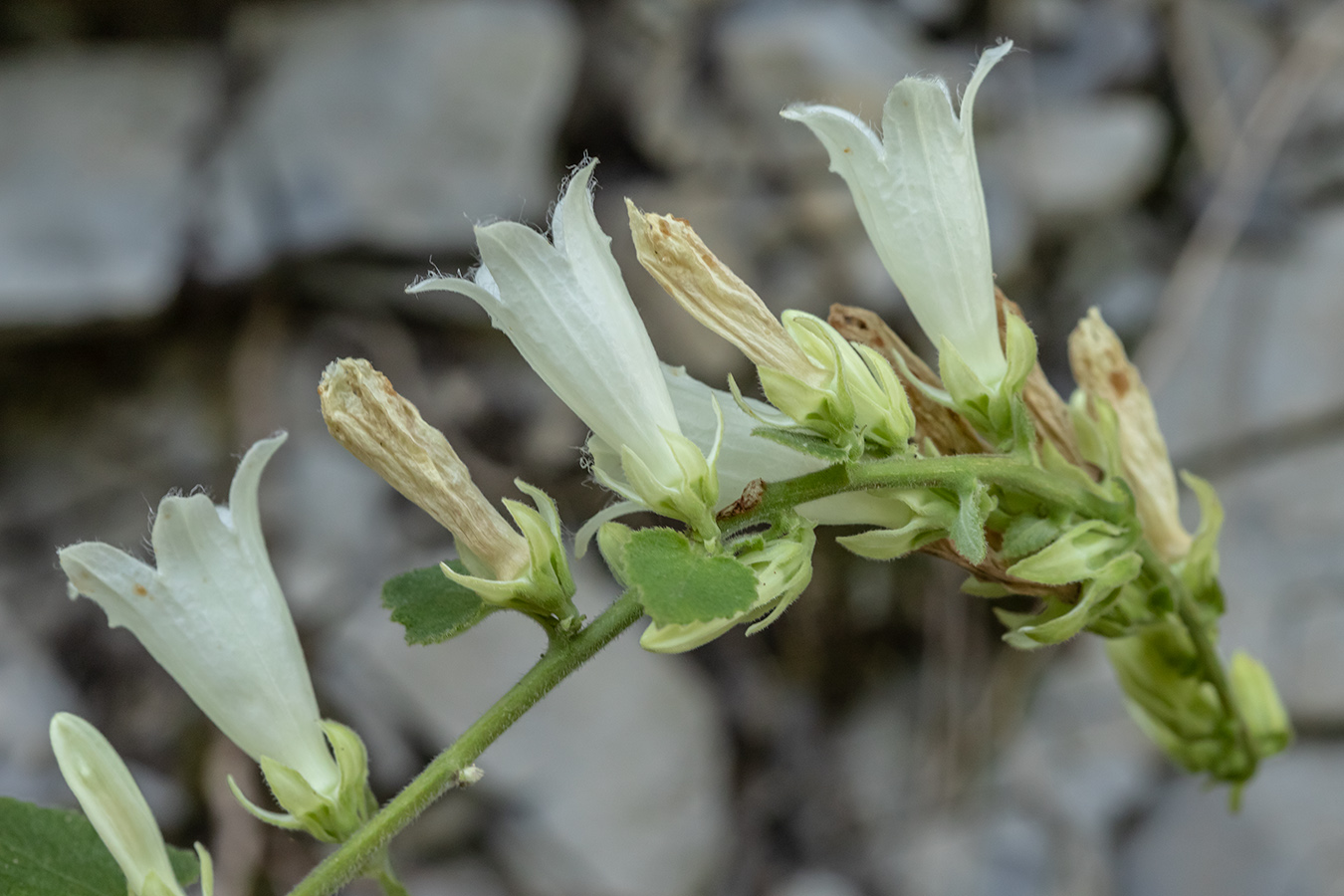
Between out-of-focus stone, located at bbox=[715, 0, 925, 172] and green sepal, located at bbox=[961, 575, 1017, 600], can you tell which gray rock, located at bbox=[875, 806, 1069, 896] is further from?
green sepal, located at bbox=[961, 575, 1017, 600]

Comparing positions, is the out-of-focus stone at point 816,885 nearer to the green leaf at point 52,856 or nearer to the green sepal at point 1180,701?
the green sepal at point 1180,701

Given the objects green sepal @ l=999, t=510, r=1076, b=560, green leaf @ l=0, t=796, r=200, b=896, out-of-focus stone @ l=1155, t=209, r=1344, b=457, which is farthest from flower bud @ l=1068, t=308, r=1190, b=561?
out-of-focus stone @ l=1155, t=209, r=1344, b=457

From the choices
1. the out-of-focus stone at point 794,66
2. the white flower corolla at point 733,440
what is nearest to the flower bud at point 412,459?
the white flower corolla at point 733,440

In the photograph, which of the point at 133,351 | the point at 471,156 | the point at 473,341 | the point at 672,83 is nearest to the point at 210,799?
the point at 133,351

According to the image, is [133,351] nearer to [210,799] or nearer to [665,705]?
[210,799]

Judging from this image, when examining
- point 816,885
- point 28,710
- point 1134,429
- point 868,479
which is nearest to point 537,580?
point 868,479
